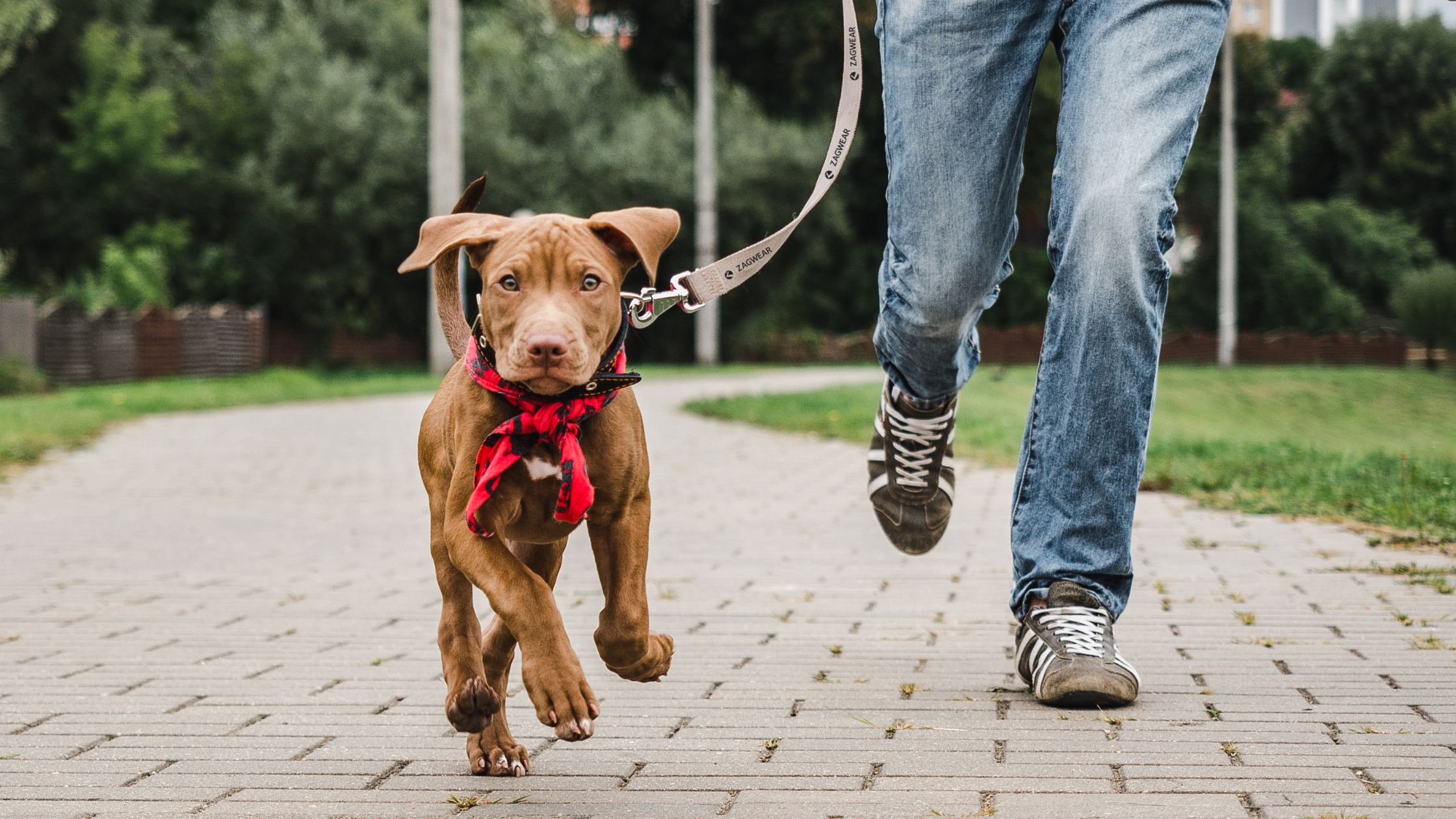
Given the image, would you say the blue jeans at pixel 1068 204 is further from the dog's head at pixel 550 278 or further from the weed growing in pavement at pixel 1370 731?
the dog's head at pixel 550 278

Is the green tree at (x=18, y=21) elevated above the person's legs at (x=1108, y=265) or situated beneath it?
elevated above

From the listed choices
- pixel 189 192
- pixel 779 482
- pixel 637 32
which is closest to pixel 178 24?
pixel 189 192

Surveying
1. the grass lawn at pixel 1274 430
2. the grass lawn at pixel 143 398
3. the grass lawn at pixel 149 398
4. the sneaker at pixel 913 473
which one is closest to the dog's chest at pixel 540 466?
the sneaker at pixel 913 473

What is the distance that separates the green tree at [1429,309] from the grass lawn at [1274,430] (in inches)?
39.3

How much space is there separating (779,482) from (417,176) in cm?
2455

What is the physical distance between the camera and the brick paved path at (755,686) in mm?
2578

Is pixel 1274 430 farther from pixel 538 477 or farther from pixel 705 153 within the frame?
pixel 538 477

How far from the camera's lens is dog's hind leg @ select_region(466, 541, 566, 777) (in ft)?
9.07

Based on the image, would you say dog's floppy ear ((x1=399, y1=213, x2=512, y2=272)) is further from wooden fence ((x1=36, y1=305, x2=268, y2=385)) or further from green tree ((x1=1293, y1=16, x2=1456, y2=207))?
green tree ((x1=1293, y1=16, x2=1456, y2=207))

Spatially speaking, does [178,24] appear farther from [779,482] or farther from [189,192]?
[779,482]

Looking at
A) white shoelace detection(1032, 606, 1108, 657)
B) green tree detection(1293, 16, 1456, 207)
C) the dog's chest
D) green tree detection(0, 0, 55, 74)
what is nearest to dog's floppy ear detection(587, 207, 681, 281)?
the dog's chest

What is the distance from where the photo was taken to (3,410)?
51.8ft

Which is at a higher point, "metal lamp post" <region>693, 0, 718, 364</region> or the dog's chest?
Result: "metal lamp post" <region>693, 0, 718, 364</region>

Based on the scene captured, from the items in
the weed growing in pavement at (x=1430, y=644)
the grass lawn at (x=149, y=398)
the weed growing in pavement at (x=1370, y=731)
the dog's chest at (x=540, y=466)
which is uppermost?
the dog's chest at (x=540, y=466)
